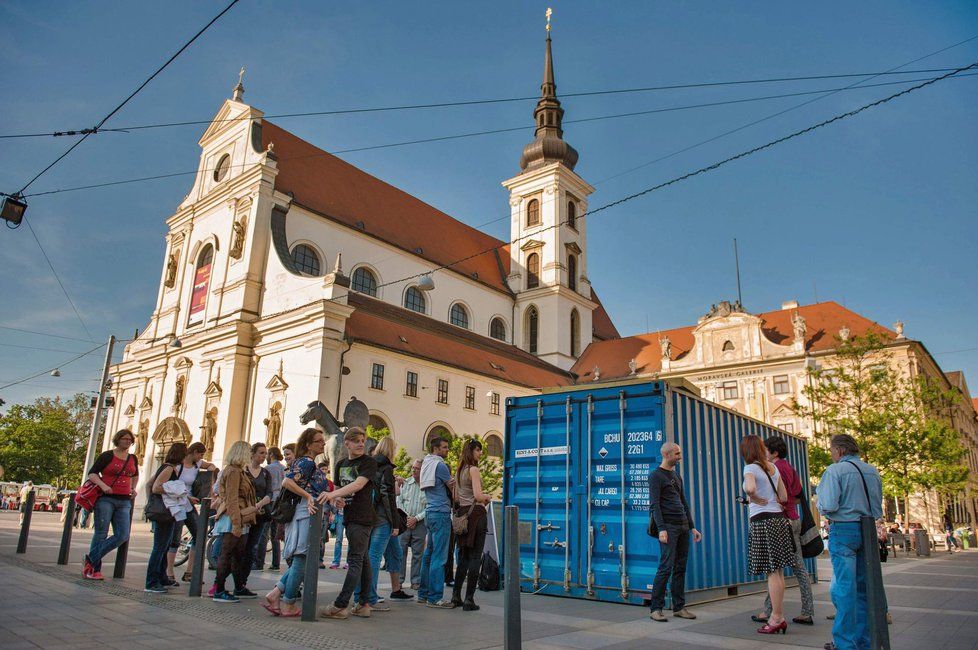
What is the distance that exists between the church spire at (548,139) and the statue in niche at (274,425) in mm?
27111

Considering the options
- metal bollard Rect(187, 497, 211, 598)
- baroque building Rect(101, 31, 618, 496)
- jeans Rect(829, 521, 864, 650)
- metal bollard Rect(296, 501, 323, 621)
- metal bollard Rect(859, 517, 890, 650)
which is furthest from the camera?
baroque building Rect(101, 31, 618, 496)

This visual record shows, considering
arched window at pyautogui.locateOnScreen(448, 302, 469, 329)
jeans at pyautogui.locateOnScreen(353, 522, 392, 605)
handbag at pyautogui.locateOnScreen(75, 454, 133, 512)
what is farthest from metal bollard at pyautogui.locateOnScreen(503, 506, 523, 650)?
arched window at pyautogui.locateOnScreen(448, 302, 469, 329)

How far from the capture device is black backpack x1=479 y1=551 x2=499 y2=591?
8.96 metres

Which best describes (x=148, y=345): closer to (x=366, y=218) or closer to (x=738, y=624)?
(x=366, y=218)

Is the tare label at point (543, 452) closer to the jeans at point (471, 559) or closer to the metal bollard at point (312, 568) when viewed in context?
the jeans at point (471, 559)

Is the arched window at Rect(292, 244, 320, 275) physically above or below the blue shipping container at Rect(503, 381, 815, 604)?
above

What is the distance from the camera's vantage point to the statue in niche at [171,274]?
116 ft

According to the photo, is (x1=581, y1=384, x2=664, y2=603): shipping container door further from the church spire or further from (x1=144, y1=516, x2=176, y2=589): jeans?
the church spire

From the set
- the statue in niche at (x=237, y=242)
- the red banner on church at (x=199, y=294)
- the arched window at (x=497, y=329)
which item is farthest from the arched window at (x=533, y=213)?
the red banner on church at (x=199, y=294)

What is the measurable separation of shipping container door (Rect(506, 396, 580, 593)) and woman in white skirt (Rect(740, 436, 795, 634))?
→ 8.75 feet

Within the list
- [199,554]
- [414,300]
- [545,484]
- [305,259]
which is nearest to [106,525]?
[199,554]

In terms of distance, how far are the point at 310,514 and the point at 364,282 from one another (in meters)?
26.7

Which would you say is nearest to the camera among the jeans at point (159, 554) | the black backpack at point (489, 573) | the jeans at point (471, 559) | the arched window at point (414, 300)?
the jeans at point (471, 559)

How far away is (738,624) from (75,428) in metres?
70.0
